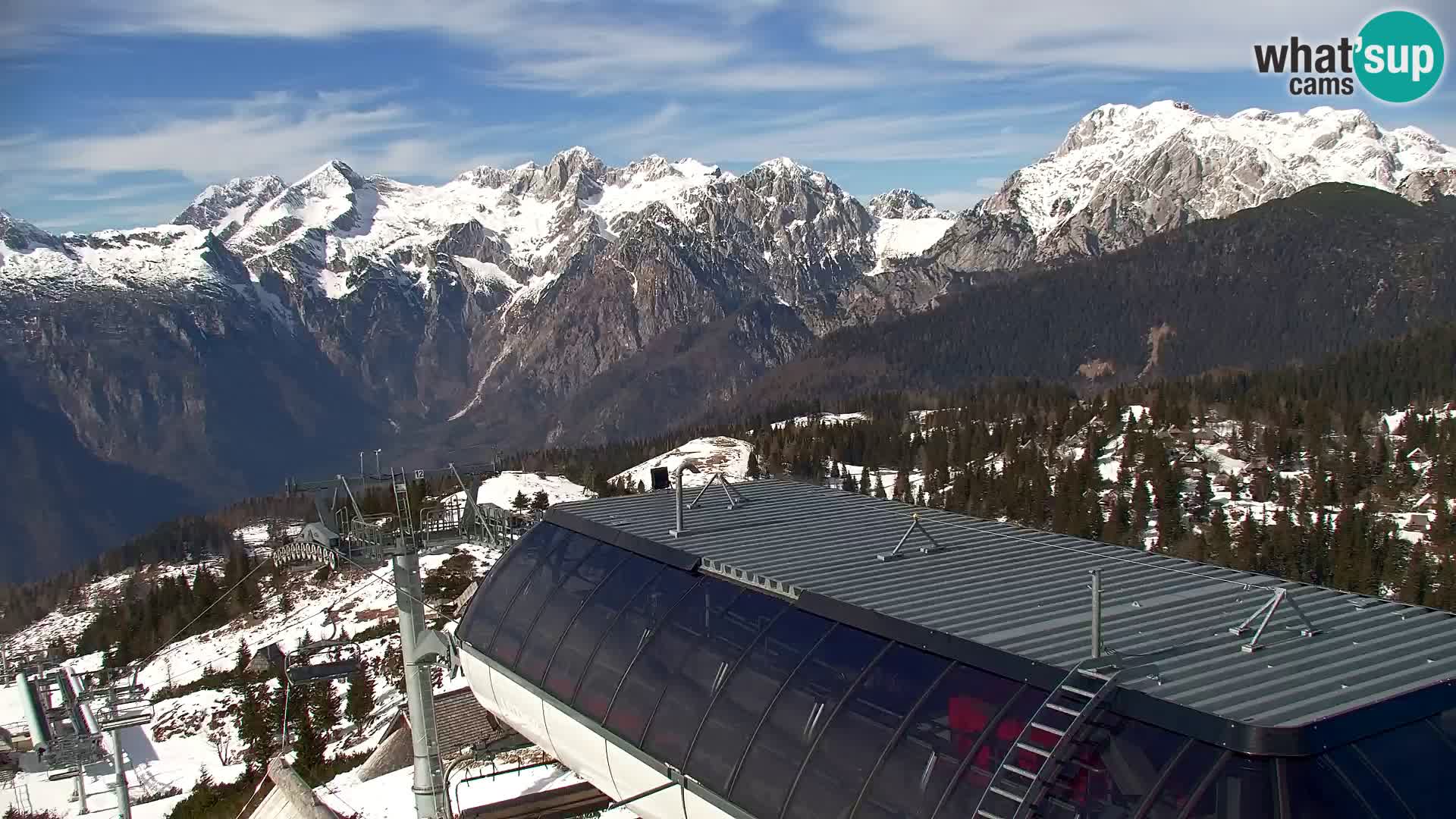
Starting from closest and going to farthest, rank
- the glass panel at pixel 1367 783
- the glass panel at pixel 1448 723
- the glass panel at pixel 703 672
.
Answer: the glass panel at pixel 1367 783
the glass panel at pixel 1448 723
the glass panel at pixel 703 672

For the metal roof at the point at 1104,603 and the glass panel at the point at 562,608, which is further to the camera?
the glass panel at the point at 562,608

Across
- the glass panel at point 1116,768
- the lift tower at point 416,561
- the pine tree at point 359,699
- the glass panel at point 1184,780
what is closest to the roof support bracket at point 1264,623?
the glass panel at point 1116,768

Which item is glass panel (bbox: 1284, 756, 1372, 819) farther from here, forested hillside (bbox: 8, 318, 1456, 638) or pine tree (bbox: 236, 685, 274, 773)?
forested hillside (bbox: 8, 318, 1456, 638)

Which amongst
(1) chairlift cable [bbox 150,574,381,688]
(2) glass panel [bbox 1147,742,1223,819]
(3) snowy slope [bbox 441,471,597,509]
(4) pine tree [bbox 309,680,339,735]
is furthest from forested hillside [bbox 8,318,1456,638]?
(2) glass panel [bbox 1147,742,1223,819]

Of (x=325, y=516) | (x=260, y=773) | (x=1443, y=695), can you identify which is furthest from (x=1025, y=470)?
(x=1443, y=695)

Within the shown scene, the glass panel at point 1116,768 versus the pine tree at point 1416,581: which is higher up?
the glass panel at point 1116,768

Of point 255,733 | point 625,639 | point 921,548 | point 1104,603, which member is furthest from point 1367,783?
point 255,733

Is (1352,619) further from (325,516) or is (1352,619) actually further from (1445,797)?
(325,516)

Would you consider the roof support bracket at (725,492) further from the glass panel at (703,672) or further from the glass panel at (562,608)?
the glass panel at (703,672)
